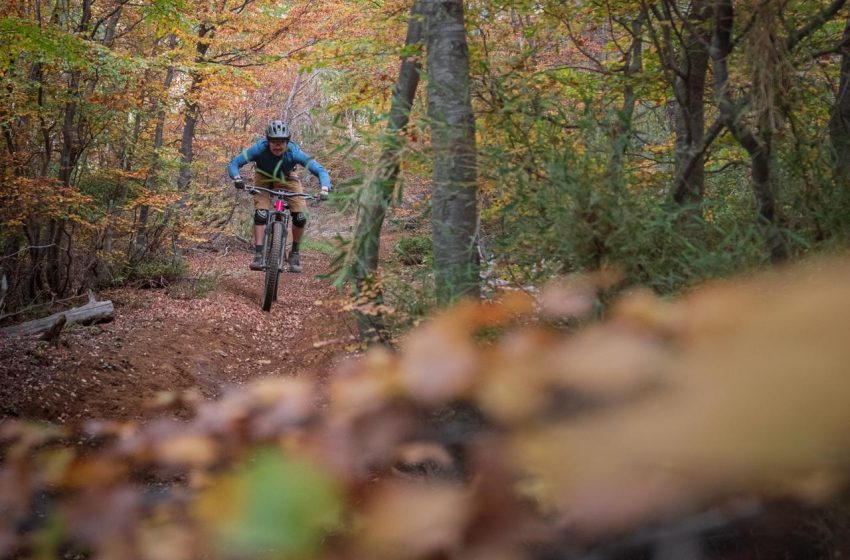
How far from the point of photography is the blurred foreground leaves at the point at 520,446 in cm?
47

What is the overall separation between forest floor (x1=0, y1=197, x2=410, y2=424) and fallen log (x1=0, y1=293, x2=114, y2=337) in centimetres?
14

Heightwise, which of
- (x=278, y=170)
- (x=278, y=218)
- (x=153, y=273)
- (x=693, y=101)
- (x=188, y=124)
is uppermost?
(x=188, y=124)

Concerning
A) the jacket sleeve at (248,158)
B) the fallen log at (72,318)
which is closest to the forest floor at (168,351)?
the fallen log at (72,318)

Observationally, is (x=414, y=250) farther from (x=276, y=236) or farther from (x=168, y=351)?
(x=168, y=351)

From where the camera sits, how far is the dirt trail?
4414mm

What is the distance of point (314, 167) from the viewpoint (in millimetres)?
6465

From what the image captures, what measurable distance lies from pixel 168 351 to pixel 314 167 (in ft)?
7.66

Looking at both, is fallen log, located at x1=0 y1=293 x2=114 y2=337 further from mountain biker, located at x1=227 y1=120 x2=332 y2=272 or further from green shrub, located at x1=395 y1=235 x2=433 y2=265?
green shrub, located at x1=395 y1=235 x2=433 y2=265

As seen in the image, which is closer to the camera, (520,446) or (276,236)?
(520,446)

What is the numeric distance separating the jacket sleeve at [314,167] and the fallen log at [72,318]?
268 cm

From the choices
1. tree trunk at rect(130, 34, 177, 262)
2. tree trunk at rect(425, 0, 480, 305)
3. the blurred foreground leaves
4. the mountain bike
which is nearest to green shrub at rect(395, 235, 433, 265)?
tree trunk at rect(425, 0, 480, 305)

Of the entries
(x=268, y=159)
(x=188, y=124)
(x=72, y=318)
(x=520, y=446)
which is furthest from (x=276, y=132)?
(x=520, y=446)

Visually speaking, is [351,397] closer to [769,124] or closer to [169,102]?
[769,124]

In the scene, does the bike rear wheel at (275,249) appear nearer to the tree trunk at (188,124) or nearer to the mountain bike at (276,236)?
the mountain bike at (276,236)
